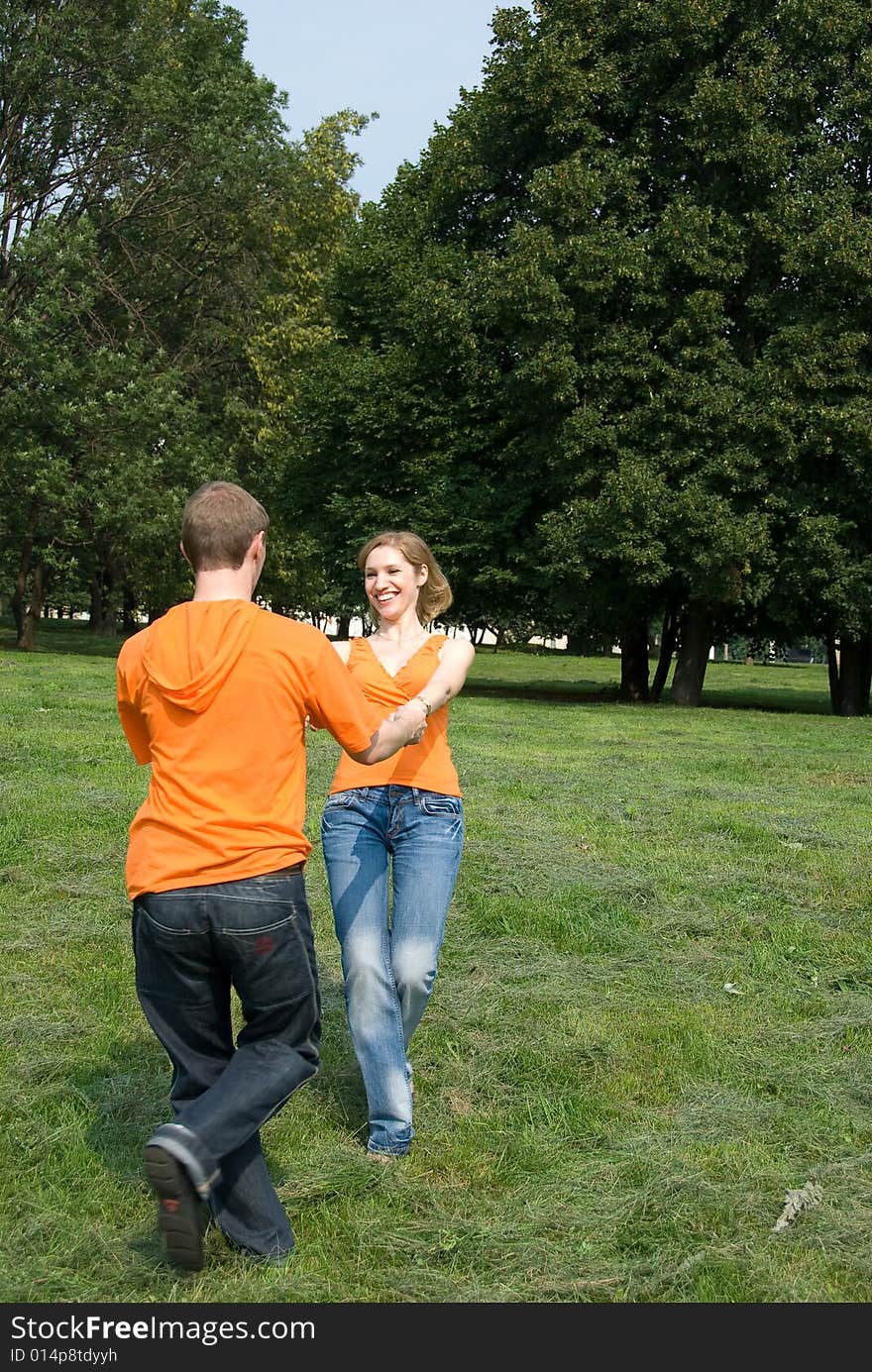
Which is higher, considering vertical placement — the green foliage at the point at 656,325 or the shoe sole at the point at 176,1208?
the green foliage at the point at 656,325

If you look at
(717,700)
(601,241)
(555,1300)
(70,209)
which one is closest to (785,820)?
(555,1300)

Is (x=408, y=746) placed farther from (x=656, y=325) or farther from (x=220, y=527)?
(x=656, y=325)

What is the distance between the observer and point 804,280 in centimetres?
2378

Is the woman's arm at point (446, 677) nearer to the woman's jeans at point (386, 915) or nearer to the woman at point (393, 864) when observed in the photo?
the woman at point (393, 864)

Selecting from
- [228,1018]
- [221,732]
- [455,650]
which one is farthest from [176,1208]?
[455,650]

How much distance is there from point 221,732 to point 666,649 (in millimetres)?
28248

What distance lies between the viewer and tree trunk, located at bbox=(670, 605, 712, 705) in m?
26.6

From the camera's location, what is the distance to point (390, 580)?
4.47 m

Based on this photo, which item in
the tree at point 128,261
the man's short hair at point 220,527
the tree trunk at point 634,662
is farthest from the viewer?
the tree at point 128,261

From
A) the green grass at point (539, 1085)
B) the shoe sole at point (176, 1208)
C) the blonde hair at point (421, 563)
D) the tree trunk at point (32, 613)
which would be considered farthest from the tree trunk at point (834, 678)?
the shoe sole at point (176, 1208)

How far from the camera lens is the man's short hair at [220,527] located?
3297 millimetres

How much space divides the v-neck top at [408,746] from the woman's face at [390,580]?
0.17 meters

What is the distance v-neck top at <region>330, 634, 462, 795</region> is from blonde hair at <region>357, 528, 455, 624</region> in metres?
0.30

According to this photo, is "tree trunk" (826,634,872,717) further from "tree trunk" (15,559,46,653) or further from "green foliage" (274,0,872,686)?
"tree trunk" (15,559,46,653)
